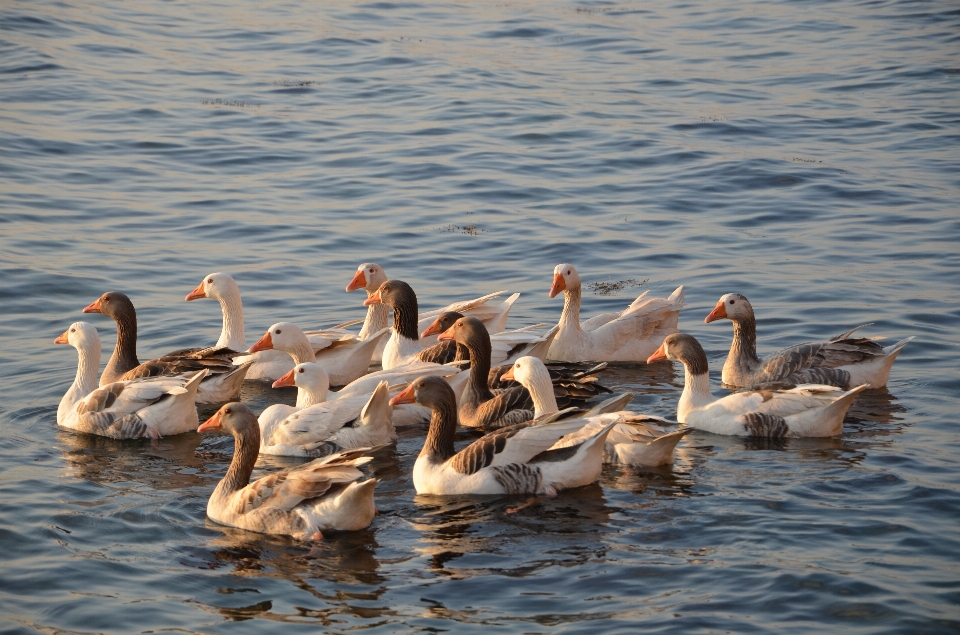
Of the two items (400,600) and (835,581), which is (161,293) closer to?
(400,600)

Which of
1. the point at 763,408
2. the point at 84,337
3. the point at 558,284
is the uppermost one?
the point at 558,284

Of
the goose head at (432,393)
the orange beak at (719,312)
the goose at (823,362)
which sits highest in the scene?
the orange beak at (719,312)

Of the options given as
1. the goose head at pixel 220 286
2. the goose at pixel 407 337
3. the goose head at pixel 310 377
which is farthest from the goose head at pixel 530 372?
the goose head at pixel 220 286

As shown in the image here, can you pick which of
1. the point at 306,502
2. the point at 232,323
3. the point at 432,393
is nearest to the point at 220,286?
the point at 232,323

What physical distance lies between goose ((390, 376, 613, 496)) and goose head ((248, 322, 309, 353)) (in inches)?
118

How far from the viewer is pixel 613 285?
15781 millimetres

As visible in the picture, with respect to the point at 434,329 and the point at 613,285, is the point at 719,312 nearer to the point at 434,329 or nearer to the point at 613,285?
the point at 434,329

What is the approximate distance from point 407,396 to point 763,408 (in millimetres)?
3251

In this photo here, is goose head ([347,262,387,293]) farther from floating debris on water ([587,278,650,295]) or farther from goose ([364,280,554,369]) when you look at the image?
floating debris on water ([587,278,650,295])

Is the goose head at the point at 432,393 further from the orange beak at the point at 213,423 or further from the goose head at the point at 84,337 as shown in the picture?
the goose head at the point at 84,337

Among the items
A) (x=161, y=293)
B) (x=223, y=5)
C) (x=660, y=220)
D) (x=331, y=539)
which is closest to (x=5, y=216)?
(x=161, y=293)

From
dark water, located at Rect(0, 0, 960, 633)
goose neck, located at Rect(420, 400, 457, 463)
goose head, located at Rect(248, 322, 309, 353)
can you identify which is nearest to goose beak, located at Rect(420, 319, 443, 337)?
goose head, located at Rect(248, 322, 309, 353)

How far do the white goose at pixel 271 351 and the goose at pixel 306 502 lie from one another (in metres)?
3.73

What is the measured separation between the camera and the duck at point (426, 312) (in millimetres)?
13320
